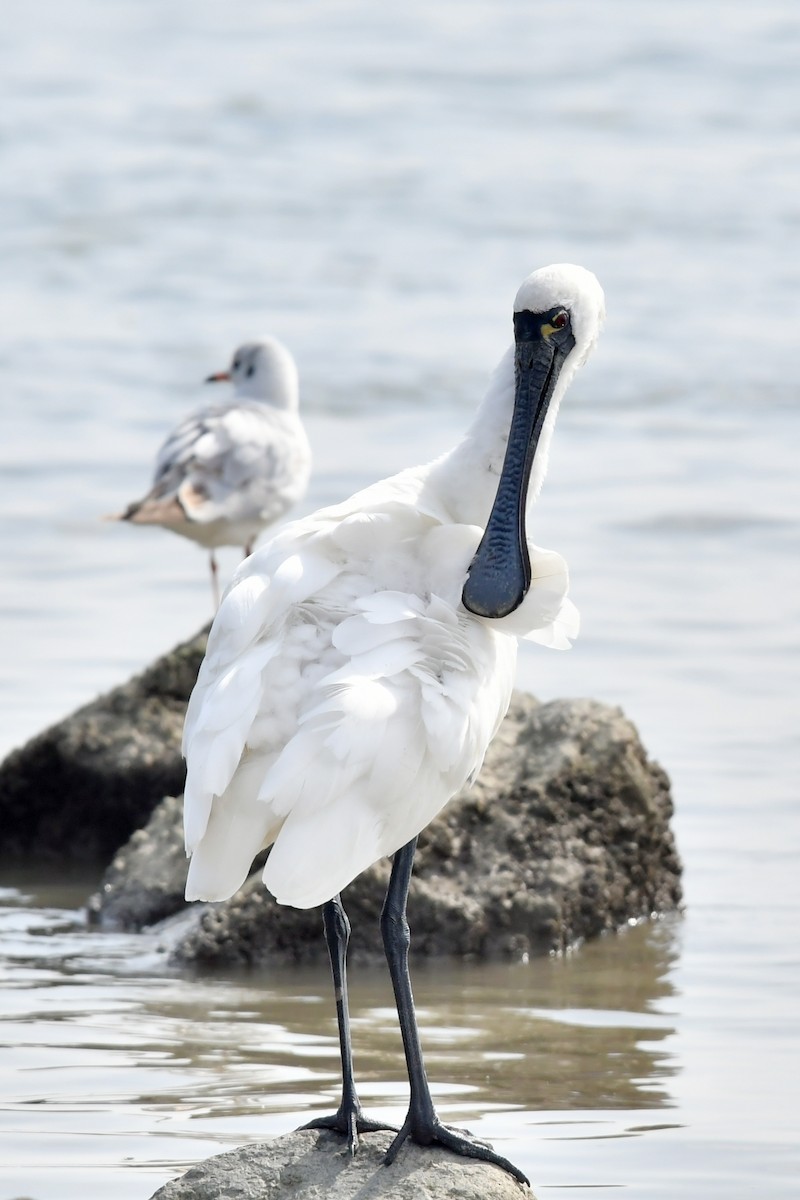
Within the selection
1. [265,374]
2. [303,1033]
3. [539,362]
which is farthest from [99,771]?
[265,374]

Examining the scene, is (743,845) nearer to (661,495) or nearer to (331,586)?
(331,586)

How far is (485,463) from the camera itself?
573 centimetres

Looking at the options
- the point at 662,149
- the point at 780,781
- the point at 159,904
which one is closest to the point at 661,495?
the point at 780,781

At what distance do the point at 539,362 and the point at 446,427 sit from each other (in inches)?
437

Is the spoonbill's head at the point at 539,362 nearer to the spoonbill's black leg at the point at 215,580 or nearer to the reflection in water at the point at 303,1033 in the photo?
the reflection in water at the point at 303,1033

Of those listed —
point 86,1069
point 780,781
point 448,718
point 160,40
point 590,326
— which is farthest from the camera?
point 160,40

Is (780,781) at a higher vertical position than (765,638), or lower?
lower

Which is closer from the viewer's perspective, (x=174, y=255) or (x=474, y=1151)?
(x=474, y=1151)

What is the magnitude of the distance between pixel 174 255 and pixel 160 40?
413 inches

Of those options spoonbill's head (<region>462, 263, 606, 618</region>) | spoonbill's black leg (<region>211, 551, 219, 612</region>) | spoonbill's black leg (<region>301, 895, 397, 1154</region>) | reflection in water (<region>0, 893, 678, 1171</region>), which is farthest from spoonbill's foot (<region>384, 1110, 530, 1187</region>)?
spoonbill's black leg (<region>211, 551, 219, 612</region>)

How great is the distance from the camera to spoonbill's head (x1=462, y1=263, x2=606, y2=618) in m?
5.48

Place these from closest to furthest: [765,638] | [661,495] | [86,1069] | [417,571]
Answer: [417,571] < [86,1069] < [765,638] < [661,495]

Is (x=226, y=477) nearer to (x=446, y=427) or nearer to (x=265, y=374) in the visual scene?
(x=265, y=374)

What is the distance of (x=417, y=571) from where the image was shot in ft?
17.3
